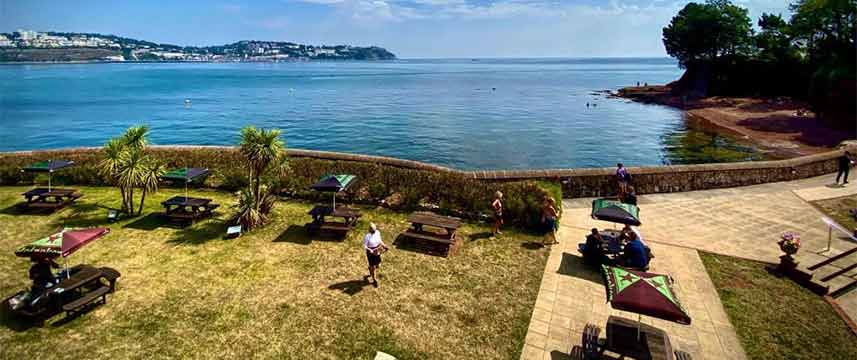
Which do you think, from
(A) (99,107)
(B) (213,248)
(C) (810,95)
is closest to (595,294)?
(B) (213,248)

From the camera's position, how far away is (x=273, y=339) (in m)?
A: 9.16

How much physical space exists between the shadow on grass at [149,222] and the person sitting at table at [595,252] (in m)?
14.8

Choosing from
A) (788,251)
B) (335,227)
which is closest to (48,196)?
(335,227)

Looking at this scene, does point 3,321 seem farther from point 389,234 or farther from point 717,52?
point 717,52

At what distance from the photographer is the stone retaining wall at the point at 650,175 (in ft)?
61.5

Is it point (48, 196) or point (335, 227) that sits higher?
point (48, 196)

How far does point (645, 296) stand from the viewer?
7445 millimetres

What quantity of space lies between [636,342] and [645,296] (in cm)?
124

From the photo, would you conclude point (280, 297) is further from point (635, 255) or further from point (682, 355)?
point (635, 255)

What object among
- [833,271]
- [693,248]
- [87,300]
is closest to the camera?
[87,300]

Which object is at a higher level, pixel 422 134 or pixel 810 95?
pixel 810 95

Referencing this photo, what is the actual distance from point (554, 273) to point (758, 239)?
809 centimetres

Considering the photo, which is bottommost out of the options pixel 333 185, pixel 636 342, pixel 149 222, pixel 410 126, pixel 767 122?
pixel 636 342

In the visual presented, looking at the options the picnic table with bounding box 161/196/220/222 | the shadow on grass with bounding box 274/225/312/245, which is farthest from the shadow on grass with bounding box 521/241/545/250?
the picnic table with bounding box 161/196/220/222
